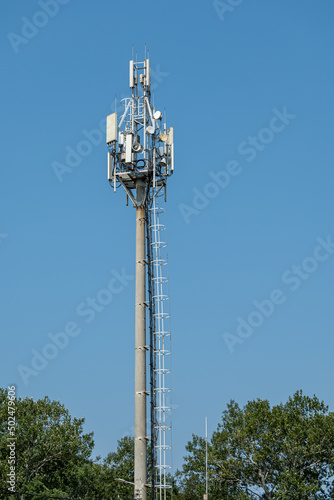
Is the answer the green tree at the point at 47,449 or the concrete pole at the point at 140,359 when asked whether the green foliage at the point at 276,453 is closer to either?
the green tree at the point at 47,449

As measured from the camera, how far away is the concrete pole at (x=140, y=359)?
52.2 m

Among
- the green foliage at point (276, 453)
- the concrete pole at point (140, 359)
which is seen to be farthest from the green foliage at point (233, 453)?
the concrete pole at point (140, 359)

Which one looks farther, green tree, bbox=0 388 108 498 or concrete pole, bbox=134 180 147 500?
green tree, bbox=0 388 108 498

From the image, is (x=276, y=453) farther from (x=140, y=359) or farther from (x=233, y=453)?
(x=140, y=359)

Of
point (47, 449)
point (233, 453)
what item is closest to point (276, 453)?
point (233, 453)

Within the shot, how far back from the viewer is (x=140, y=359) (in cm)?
5438

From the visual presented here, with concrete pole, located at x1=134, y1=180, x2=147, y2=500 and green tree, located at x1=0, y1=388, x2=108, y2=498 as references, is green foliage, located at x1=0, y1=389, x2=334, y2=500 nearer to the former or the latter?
green tree, located at x1=0, y1=388, x2=108, y2=498

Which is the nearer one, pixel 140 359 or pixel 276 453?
pixel 140 359

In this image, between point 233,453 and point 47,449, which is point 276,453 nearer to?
point 233,453

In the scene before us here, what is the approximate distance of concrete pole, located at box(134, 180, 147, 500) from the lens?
2056 inches

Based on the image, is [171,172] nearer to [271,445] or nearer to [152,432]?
[152,432]

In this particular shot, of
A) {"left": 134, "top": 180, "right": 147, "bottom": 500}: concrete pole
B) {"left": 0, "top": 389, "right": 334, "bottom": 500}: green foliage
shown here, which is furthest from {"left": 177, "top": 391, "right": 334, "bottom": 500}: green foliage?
{"left": 134, "top": 180, "right": 147, "bottom": 500}: concrete pole

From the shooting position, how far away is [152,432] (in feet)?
176

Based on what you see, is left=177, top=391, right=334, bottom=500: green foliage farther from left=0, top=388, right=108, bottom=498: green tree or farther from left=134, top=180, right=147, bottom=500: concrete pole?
left=134, top=180, right=147, bottom=500: concrete pole
